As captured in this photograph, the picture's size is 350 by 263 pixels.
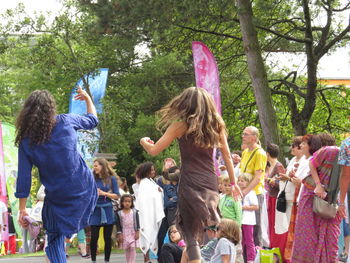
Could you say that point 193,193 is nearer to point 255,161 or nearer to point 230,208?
point 230,208

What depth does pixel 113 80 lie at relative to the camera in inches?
1277

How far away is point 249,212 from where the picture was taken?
37.1 ft

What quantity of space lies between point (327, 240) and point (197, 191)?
254cm

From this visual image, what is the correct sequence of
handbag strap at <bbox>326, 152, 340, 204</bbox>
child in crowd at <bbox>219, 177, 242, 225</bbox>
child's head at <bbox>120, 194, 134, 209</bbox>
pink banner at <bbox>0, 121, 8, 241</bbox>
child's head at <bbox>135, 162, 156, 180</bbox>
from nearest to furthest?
handbag strap at <bbox>326, 152, 340, 204</bbox> < child in crowd at <bbox>219, 177, 242, 225</bbox> < child's head at <bbox>135, 162, 156, 180</bbox> < child's head at <bbox>120, 194, 134, 209</bbox> < pink banner at <bbox>0, 121, 8, 241</bbox>

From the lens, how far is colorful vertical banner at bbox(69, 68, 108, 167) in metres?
20.9

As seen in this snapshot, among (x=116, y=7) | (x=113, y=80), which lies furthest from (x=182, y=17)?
(x=113, y=80)

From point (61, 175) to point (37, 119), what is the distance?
568mm

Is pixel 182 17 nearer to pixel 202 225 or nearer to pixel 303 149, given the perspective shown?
pixel 303 149

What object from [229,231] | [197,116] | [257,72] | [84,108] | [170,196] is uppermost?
[257,72]

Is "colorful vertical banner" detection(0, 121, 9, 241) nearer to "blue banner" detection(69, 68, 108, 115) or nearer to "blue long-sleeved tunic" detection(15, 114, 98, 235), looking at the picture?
"blue banner" detection(69, 68, 108, 115)

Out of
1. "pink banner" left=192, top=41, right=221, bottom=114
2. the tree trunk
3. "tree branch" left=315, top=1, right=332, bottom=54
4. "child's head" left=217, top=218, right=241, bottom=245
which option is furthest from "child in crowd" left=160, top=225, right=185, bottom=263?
"tree branch" left=315, top=1, right=332, bottom=54

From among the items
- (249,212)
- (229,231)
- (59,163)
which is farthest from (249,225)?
(59,163)

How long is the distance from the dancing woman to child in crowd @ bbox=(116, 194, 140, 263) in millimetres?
5866

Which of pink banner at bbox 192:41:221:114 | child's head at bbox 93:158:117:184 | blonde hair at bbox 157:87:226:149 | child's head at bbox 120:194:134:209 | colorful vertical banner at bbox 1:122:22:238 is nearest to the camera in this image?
blonde hair at bbox 157:87:226:149
